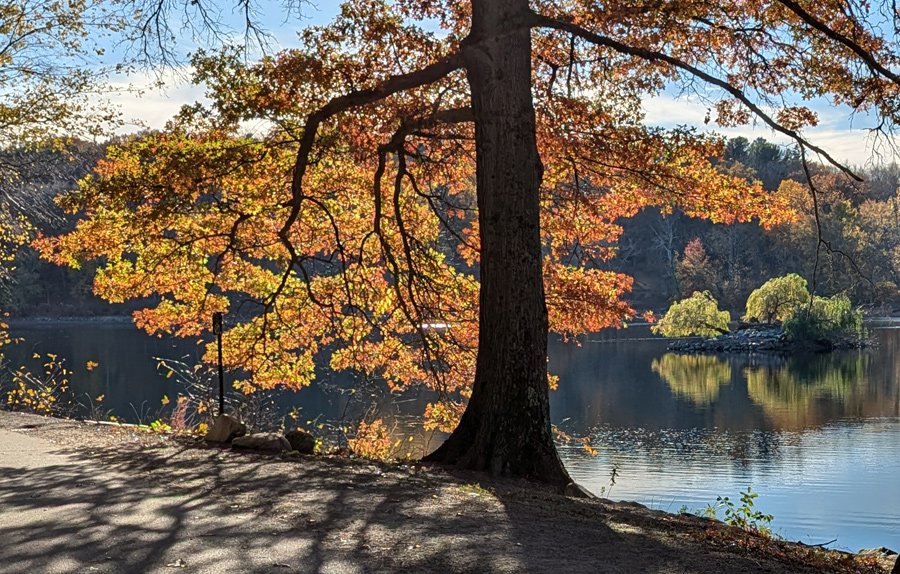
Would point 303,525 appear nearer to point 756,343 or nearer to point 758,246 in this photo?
point 756,343

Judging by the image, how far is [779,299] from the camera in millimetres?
51781

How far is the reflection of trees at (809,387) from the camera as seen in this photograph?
2806 centimetres

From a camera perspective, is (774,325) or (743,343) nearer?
(743,343)

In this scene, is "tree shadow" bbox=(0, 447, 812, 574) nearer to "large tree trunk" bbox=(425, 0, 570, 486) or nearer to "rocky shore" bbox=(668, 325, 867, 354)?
"large tree trunk" bbox=(425, 0, 570, 486)

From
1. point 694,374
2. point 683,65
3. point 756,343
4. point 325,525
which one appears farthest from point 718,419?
point 756,343

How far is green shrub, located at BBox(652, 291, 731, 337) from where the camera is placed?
169 ft

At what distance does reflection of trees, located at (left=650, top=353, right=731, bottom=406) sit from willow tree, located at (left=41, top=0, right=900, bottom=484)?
20.2 m

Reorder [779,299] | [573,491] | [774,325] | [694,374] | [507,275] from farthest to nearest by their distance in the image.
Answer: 1. [774,325]
2. [779,299]
3. [694,374]
4. [507,275]
5. [573,491]

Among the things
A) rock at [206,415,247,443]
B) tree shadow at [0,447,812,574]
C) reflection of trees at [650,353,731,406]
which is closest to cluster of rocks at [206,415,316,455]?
rock at [206,415,247,443]

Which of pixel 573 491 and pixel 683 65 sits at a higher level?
pixel 683 65

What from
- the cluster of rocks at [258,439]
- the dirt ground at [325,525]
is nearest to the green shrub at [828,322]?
the cluster of rocks at [258,439]

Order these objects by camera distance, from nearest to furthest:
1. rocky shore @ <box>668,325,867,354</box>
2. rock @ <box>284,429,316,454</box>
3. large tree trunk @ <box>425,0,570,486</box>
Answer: large tree trunk @ <box>425,0,570,486</box> → rock @ <box>284,429,316,454</box> → rocky shore @ <box>668,325,867,354</box>

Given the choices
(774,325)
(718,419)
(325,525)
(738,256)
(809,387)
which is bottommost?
(718,419)

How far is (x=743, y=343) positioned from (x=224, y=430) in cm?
4633
